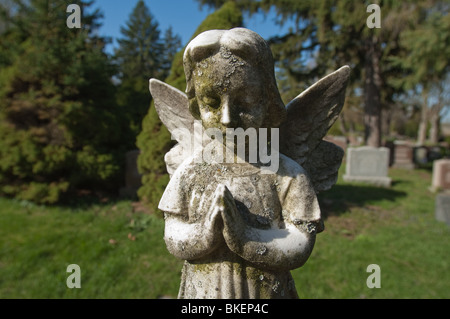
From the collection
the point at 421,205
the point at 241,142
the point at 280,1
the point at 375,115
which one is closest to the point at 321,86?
the point at 241,142

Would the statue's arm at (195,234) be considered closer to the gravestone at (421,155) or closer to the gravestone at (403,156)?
the gravestone at (403,156)

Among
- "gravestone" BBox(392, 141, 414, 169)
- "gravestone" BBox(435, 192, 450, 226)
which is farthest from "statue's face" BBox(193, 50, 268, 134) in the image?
"gravestone" BBox(392, 141, 414, 169)

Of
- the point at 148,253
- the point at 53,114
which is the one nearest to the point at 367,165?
the point at 148,253

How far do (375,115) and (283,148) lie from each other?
420 inches

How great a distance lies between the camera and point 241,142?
4.12 ft

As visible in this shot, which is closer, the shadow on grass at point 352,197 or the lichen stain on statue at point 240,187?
the lichen stain on statue at point 240,187

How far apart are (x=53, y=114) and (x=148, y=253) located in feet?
13.1

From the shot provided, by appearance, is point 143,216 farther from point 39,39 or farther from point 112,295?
point 39,39

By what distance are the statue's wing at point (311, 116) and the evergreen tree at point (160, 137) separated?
3.15 meters

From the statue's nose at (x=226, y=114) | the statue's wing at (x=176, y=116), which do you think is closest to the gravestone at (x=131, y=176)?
the statue's wing at (x=176, y=116)

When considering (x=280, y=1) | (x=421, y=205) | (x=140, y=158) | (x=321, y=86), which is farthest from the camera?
(x=280, y=1)

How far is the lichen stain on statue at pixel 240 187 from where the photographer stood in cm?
112

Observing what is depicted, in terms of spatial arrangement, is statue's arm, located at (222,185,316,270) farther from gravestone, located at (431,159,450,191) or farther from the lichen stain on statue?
gravestone, located at (431,159,450,191)

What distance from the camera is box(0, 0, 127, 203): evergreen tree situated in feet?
19.5
